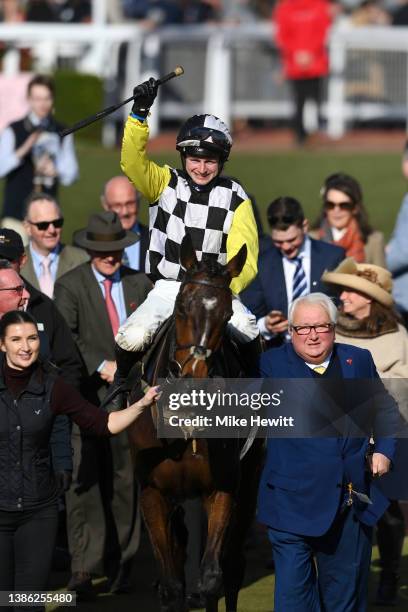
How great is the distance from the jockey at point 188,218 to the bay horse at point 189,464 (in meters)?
0.28

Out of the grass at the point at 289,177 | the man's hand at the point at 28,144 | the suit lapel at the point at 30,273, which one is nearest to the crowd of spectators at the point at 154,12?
the grass at the point at 289,177

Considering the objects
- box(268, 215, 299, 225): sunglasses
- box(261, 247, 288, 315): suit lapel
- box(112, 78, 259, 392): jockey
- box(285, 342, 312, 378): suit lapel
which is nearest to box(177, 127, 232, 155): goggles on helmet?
box(112, 78, 259, 392): jockey

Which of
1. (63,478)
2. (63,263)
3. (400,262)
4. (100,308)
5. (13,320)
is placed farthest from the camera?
(400,262)

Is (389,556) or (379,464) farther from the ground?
(379,464)

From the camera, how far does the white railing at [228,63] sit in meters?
21.0

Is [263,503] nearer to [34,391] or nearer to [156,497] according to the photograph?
[156,497]

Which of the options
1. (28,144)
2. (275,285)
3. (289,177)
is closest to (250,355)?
(275,285)

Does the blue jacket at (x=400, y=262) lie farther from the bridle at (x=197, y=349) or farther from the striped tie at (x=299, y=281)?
the bridle at (x=197, y=349)

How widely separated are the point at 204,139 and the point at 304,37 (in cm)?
1320

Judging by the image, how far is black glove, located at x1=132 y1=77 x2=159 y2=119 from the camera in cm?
730

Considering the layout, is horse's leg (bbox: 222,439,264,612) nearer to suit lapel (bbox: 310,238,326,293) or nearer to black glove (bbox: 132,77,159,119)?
black glove (bbox: 132,77,159,119)

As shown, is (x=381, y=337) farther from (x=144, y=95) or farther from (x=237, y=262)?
Result: (x=144, y=95)

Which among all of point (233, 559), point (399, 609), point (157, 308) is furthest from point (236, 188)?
point (399, 609)

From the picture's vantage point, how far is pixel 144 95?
731 cm
